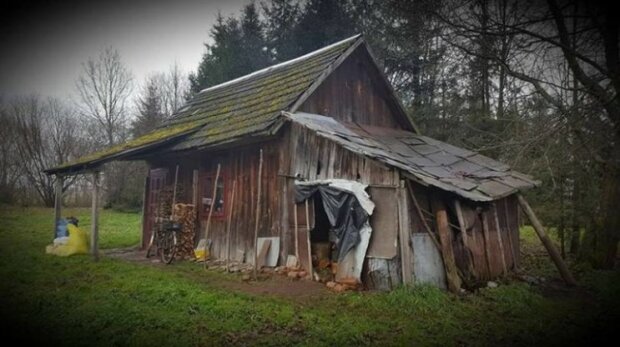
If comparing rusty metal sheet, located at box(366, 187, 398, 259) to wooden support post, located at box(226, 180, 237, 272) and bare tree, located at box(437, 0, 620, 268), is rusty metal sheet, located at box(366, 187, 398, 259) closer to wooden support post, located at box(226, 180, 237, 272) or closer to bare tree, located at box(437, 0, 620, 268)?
bare tree, located at box(437, 0, 620, 268)

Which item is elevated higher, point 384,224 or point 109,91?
point 109,91

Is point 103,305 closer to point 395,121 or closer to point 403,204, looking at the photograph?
point 403,204

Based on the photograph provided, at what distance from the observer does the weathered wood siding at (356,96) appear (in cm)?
1127

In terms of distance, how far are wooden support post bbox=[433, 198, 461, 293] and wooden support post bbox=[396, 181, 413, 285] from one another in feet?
2.19

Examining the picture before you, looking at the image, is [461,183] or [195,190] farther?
[195,190]

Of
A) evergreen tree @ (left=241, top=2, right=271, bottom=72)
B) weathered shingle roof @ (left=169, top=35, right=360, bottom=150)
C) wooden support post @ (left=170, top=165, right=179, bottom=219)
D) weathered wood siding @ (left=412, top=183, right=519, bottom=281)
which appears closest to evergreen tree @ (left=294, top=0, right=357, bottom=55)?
evergreen tree @ (left=241, top=2, right=271, bottom=72)

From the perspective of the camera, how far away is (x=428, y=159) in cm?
973

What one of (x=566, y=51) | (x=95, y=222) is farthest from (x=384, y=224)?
(x=95, y=222)

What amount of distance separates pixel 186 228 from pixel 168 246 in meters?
0.89

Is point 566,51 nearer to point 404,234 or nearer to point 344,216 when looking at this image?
point 404,234

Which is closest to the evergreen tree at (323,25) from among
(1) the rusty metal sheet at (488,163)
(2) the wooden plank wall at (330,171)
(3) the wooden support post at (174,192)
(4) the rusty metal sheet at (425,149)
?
(3) the wooden support post at (174,192)

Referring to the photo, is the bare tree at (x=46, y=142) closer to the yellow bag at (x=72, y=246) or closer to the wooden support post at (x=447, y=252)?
the yellow bag at (x=72, y=246)

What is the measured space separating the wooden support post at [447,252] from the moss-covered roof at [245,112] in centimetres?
473

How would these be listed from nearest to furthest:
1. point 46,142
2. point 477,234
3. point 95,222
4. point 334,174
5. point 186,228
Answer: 1. point 477,234
2. point 334,174
3. point 95,222
4. point 186,228
5. point 46,142
